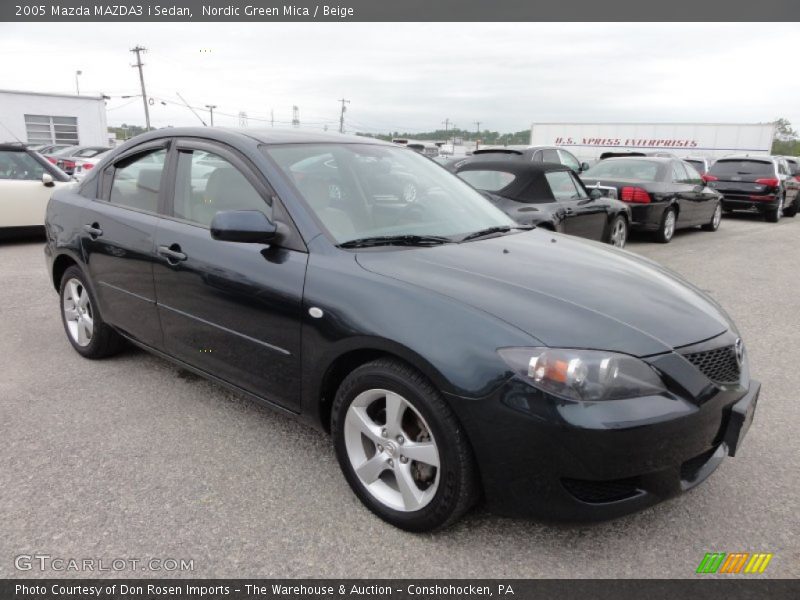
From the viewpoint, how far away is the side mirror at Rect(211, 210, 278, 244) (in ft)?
8.78

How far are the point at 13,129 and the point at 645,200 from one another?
123 feet

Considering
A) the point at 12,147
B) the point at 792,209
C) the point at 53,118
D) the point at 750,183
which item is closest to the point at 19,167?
the point at 12,147

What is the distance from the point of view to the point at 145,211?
3.56 meters

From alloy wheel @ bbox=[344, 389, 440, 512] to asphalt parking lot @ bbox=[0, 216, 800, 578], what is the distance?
163mm

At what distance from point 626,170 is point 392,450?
9.61 metres

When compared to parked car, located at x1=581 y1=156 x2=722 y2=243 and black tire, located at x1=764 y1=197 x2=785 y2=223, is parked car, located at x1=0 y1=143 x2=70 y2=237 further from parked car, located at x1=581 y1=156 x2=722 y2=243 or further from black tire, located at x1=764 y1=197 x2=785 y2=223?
black tire, located at x1=764 y1=197 x2=785 y2=223

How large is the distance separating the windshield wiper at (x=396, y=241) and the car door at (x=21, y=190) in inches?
309

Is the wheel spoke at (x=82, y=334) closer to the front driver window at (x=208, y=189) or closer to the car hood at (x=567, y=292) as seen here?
the front driver window at (x=208, y=189)

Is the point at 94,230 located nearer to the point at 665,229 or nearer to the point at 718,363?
the point at 718,363

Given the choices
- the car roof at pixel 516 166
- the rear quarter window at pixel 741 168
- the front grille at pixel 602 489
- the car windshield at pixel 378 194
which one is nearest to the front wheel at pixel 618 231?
the car roof at pixel 516 166

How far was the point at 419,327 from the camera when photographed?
7.43 feet

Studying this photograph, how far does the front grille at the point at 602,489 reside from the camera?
211cm

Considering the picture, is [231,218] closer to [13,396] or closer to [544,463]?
[544,463]

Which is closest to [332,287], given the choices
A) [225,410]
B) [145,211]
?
[225,410]
